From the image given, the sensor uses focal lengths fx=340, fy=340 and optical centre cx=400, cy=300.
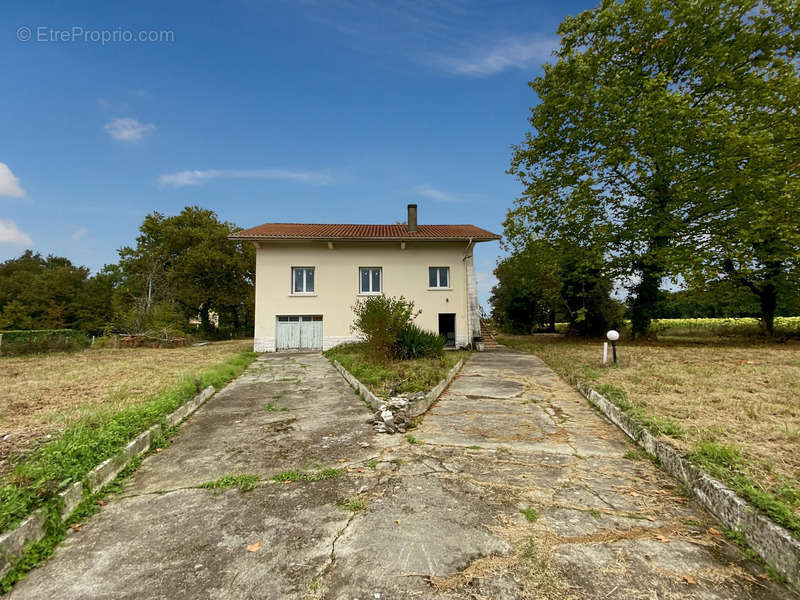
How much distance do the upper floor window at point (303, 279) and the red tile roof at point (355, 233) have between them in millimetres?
1700

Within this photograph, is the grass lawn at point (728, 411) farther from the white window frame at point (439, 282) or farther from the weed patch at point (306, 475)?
the white window frame at point (439, 282)

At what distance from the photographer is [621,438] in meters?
4.46

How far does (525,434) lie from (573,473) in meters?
1.13

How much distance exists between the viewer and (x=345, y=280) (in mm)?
16750

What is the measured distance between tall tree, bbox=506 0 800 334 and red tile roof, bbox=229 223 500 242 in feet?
13.8

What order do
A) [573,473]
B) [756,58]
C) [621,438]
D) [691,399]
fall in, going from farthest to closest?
[756,58] < [691,399] < [621,438] < [573,473]

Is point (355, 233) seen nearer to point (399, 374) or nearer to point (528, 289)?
point (399, 374)

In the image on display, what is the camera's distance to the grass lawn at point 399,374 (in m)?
6.53

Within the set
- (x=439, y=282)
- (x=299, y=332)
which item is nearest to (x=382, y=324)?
(x=439, y=282)

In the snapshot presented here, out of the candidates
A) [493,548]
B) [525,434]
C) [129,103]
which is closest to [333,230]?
[129,103]

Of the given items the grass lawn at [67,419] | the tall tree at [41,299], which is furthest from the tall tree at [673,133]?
the tall tree at [41,299]

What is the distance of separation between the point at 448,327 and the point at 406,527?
15.6 meters

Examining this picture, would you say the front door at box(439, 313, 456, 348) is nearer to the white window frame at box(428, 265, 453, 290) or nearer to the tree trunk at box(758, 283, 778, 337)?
the white window frame at box(428, 265, 453, 290)

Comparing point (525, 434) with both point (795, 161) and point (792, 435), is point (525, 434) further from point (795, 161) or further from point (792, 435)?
point (795, 161)
